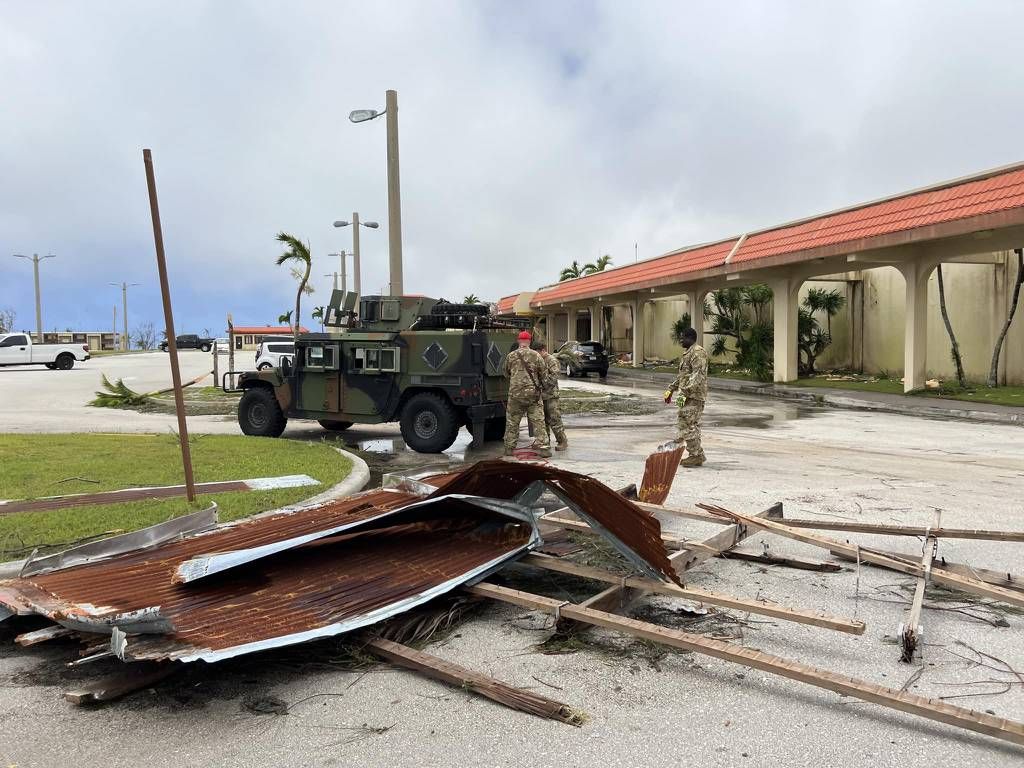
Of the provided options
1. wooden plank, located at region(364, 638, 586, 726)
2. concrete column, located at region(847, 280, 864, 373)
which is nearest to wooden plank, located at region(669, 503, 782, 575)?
wooden plank, located at region(364, 638, 586, 726)

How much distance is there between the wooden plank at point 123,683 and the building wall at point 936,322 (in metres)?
23.1

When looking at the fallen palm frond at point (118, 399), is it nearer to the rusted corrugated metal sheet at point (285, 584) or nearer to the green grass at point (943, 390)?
the rusted corrugated metal sheet at point (285, 584)

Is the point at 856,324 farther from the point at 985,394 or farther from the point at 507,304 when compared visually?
the point at 507,304

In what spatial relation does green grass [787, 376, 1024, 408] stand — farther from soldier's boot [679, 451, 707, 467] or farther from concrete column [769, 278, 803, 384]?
soldier's boot [679, 451, 707, 467]

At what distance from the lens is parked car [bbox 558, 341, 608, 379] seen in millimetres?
30062

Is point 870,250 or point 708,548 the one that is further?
point 870,250

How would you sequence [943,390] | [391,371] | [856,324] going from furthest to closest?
1. [856,324]
2. [943,390]
3. [391,371]

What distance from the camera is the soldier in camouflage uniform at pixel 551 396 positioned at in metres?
10.8

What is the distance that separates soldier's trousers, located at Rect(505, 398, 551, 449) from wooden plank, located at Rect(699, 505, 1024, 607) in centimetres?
533

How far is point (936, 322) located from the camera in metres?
23.9

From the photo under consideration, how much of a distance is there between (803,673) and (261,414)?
34.9 feet

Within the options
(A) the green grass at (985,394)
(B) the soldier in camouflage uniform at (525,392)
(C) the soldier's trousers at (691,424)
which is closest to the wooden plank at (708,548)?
(C) the soldier's trousers at (691,424)

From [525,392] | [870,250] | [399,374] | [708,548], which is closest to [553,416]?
[525,392]

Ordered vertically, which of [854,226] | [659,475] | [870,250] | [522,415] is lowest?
[659,475]
